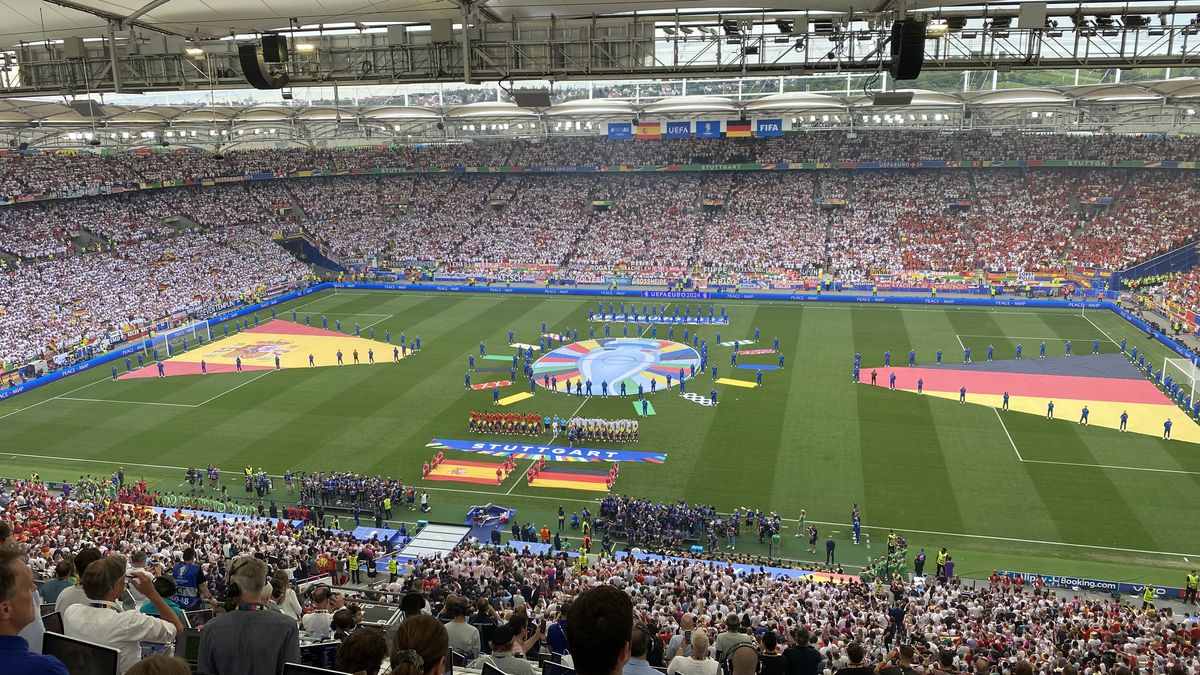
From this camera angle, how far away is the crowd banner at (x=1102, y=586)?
20.9m

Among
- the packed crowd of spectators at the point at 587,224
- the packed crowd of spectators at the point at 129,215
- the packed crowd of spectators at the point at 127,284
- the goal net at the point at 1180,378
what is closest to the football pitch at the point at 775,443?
the goal net at the point at 1180,378

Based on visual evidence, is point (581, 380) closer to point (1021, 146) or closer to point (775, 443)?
point (775, 443)

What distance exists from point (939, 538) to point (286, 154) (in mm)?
65946

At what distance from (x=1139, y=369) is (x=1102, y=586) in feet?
72.9

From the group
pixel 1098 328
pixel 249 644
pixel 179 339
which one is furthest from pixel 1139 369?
pixel 179 339

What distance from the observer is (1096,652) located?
46.6 ft

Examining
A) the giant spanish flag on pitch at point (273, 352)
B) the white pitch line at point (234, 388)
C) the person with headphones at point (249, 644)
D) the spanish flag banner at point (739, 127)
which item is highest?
the spanish flag banner at point (739, 127)

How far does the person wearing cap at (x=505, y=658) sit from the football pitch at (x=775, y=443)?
18.4m

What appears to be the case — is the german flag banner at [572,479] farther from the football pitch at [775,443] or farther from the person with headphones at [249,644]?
the person with headphones at [249,644]

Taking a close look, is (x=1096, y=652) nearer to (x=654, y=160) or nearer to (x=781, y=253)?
(x=781, y=253)

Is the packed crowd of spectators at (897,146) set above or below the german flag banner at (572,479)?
above

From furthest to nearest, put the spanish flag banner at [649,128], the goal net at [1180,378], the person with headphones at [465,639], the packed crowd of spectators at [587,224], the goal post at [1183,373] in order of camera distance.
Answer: the spanish flag banner at [649,128], the packed crowd of spectators at [587,224], the goal post at [1183,373], the goal net at [1180,378], the person with headphones at [465,639]

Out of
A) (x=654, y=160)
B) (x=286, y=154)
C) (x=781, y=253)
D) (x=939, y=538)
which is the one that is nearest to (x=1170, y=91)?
(x=781, y=253)

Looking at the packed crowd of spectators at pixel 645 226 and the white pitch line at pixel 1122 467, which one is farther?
the packed crowd of spectators at pixel 645 226
